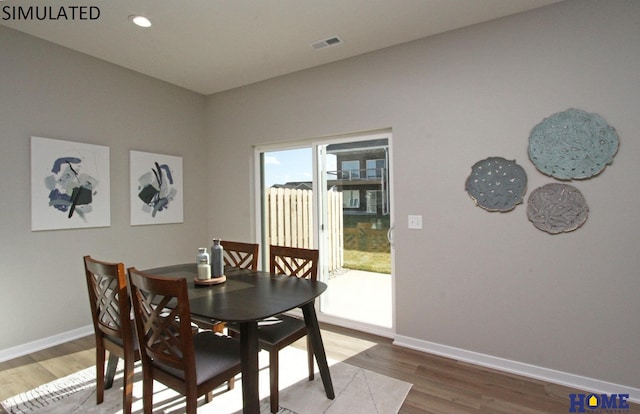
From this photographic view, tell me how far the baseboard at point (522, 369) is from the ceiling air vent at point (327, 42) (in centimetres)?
282

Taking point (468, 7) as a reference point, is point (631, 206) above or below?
below

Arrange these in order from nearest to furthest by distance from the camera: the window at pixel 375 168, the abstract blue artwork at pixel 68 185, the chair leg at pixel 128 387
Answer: the chair leg at pixel 128 387
the abstract blue artwork at pixel 68 185
the window at pixel 375 168

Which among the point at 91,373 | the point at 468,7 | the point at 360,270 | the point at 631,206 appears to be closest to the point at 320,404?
the point at 360,270

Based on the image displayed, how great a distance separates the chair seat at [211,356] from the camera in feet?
5.17

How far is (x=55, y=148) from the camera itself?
2871mm

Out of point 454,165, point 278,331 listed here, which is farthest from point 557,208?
point 278,331

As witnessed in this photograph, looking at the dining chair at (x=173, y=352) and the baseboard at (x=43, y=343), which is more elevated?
the dining chair at (x=173, y=352)

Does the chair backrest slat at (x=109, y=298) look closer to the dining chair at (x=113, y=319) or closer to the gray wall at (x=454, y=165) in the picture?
the dining chair at (x=113, y=319)

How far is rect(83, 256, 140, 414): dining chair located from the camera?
1.75m

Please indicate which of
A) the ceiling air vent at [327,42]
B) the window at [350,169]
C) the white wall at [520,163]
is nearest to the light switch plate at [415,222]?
the white wall at [520,163]

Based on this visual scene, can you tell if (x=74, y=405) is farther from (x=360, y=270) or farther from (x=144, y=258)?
(x=360, y=270)

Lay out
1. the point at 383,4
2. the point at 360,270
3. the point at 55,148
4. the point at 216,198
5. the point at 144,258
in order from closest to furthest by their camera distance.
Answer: the point at 383,4 → the point at 55,148 → the point at 360,270 → the point at 144,258 → the point at 216,198

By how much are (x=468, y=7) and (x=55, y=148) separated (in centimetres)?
375

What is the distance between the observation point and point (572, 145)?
2.23 metres
